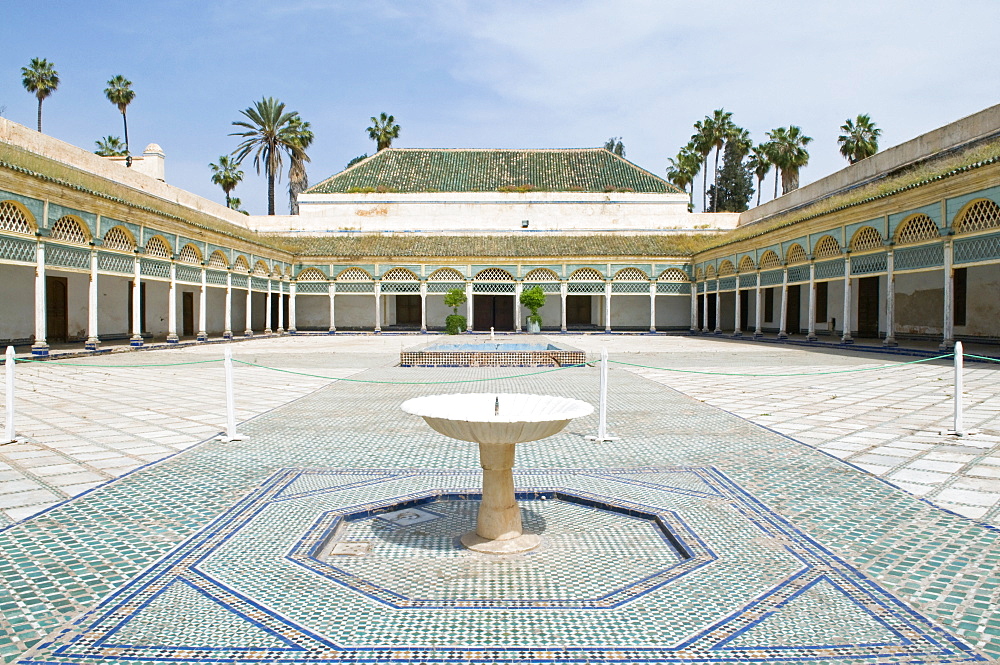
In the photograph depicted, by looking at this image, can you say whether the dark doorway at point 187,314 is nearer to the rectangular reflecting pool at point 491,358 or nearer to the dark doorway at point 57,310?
the dark doorway at point 57,310

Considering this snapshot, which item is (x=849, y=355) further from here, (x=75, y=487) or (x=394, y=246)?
(x=394, y=246)

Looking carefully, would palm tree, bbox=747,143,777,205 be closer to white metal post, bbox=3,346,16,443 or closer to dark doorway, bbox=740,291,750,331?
dark doorway, bbox=740,291,750,331

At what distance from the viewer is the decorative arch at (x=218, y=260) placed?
21.3 metres

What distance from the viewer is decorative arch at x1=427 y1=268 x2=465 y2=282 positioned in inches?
1137

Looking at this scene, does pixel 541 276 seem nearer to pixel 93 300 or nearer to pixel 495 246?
pixel 495 246

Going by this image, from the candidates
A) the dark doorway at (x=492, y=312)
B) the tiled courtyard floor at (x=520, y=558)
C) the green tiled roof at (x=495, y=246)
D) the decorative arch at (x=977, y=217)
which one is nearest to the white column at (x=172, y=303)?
the green tiled roof at (x=495, y=246)

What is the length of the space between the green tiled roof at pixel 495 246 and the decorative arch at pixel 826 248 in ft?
32.2

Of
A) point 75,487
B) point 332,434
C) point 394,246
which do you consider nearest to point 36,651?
point 75,487

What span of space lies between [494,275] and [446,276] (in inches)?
86.0

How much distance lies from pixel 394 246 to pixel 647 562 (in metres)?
27.7

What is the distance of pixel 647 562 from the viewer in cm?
316

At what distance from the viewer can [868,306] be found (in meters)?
21.4

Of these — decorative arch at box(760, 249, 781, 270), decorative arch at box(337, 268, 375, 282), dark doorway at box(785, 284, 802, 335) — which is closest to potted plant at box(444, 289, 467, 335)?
decorative arch at box(337, 268, 375, 282)

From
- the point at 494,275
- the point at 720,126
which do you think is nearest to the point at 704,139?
the point at 720,126
